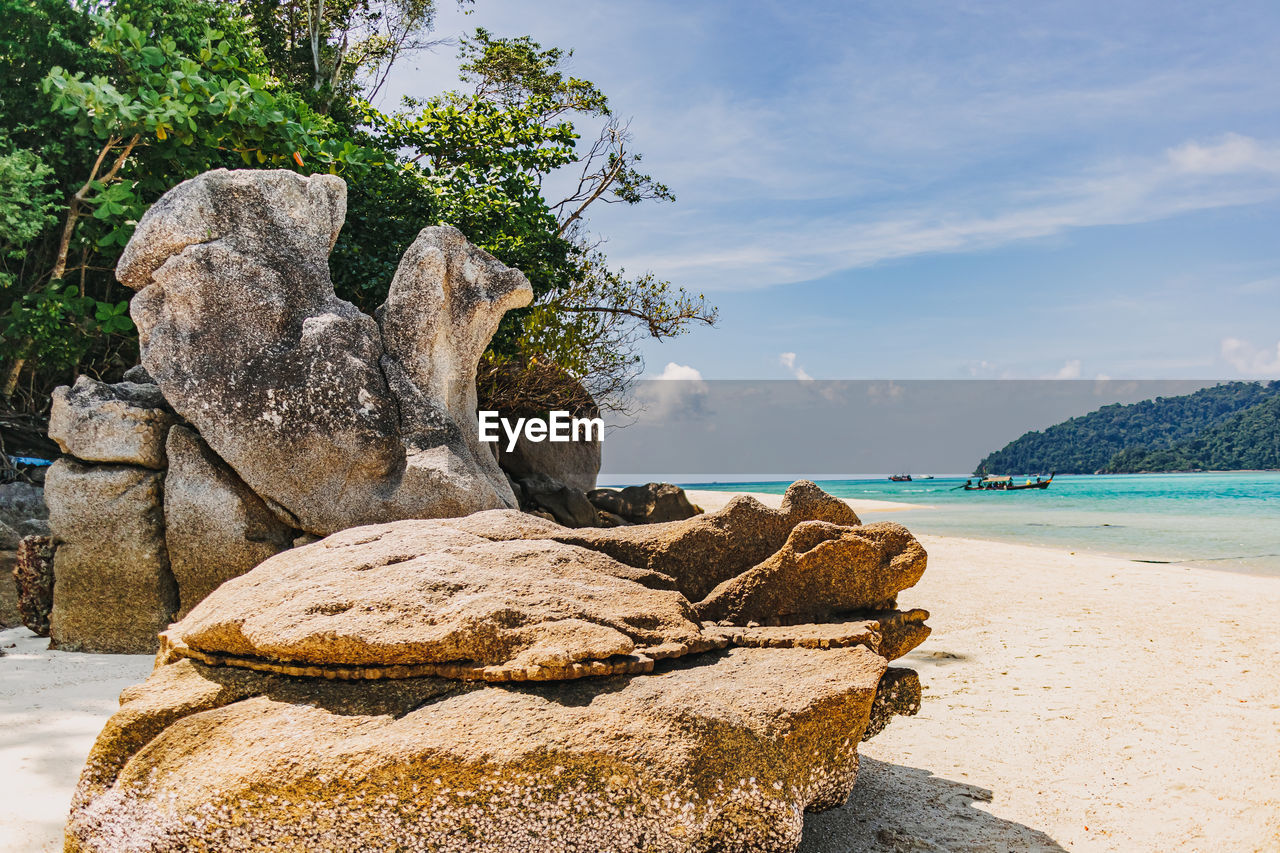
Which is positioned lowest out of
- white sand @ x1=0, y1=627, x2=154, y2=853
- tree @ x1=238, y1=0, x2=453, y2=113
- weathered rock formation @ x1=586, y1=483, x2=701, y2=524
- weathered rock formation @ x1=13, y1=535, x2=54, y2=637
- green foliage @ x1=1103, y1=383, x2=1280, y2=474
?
white sand @ x1=0, y1=627, x2=154, y2=853

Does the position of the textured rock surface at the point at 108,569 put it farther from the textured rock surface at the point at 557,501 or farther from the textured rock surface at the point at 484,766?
the textured rock surface at the point at 557,501

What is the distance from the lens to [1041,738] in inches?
200

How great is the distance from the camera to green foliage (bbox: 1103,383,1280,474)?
2274 inches

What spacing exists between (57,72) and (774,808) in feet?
30.5

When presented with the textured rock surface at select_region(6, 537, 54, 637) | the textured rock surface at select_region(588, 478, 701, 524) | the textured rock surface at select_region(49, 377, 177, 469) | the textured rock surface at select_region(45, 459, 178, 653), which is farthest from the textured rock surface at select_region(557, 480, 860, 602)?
the textured rock surface at select_region(588, 478, 701, 524)

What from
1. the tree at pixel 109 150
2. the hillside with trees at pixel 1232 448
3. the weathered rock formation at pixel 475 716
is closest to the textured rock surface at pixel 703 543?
the weathered rock formation at pixel 475 716

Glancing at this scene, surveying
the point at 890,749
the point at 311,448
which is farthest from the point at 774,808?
the point at 311,448

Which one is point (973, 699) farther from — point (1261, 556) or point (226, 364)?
point (1261, 556)

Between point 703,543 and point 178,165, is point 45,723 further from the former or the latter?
point 178,165

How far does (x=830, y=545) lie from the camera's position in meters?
3.90

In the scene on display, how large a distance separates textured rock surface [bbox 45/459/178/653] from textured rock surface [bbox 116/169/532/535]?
2.82 feet

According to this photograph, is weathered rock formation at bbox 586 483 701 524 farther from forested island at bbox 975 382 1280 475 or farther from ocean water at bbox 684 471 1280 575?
forested island at bbox 975 382 1280 475

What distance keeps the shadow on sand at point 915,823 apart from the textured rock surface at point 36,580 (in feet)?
21.0

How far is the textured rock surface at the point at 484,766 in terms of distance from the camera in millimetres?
2654
